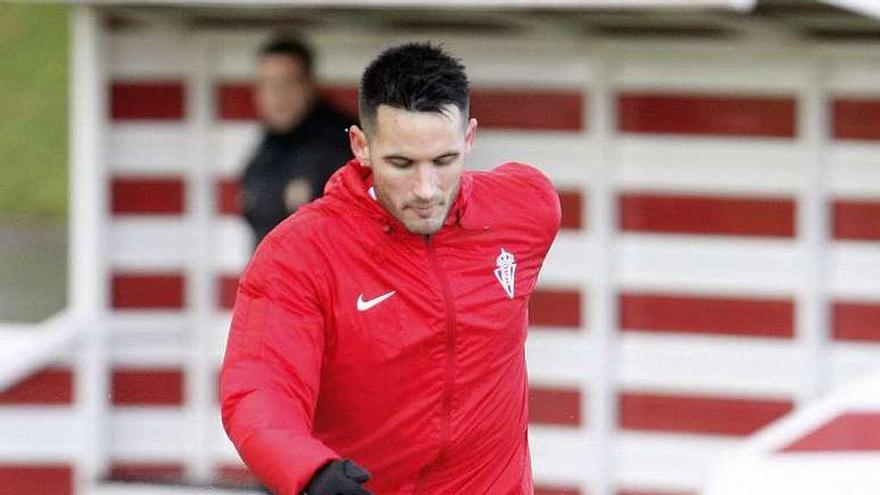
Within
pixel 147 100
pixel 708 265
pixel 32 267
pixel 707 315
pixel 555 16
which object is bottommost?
pixel 32 267

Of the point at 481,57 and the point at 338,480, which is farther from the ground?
the point at 481,57

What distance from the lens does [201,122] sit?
→ 25.9ft

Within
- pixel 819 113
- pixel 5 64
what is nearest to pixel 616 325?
pixel 819 113

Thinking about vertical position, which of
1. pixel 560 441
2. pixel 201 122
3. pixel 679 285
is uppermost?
pixel 201 122

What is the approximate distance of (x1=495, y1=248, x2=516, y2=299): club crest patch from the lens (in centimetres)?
418

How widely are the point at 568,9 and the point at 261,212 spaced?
1073 mm

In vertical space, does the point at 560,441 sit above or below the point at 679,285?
below

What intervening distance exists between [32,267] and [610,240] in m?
13.3

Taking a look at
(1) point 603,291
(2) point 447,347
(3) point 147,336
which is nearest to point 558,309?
(1) point 603,291

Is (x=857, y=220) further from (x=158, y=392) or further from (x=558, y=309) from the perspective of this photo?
(x=158, y=392)

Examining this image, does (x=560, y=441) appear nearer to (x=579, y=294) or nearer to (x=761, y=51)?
(x=579, y=294)

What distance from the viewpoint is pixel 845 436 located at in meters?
5.32

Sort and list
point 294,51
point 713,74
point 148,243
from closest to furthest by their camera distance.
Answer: point 294,51 < point 713,74 < point 148,243

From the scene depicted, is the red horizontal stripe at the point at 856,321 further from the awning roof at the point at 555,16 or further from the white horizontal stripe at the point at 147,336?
the white horizontal stripe at the point at 147,336
